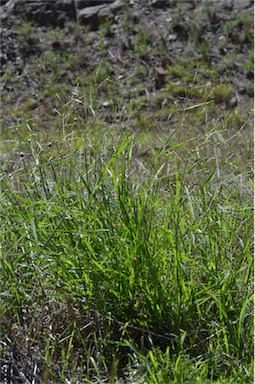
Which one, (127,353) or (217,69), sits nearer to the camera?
(127,353)

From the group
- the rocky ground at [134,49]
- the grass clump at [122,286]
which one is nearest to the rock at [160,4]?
the rocky ground at [134,49]

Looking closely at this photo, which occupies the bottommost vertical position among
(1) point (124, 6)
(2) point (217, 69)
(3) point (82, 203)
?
(2) point (217, 69)

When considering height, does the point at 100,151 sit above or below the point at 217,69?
above

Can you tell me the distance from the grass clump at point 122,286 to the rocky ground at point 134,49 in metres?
4.51

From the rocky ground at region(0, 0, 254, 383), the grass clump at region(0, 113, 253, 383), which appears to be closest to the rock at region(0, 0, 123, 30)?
the rocky ground at region(0, 0, 254, 383)

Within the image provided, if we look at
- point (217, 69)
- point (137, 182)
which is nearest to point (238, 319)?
point (137, 182)

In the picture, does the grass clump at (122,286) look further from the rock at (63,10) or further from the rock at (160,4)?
the rock at (160,4)

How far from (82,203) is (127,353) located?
660 millimetres

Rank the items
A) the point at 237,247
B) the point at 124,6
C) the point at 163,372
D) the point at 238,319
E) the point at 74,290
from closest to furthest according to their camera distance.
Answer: the point at 163,372, the point at 238,319, the point at 74,290, the point at 237,247, the point at 124,6

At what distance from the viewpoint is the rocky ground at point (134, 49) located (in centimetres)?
778

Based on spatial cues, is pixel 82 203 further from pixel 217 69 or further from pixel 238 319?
pixel 217 69

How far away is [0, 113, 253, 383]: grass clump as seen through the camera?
2572 mm

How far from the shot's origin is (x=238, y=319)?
2547 millimetres

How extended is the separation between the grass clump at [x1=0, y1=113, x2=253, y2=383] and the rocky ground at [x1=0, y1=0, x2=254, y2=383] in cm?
451
